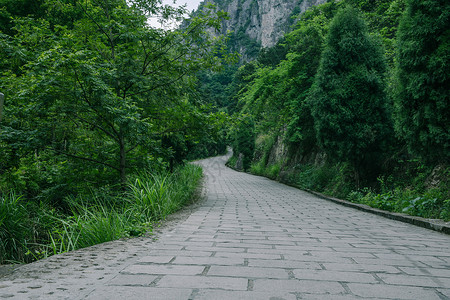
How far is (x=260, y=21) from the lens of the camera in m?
91.0

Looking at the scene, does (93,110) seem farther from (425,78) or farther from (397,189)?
(397,189)

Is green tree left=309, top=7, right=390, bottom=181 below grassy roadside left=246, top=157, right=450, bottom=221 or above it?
above

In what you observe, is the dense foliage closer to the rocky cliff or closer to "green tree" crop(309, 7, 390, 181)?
"green tree" crop(309, 7, 390, 181)

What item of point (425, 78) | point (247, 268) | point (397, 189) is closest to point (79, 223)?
point (247, 268)

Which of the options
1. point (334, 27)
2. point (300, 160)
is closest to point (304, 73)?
point (334, 27)

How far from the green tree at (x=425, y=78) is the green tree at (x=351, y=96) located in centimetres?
275

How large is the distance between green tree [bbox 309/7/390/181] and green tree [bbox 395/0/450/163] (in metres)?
2.75

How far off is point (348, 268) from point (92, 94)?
5.27 metres

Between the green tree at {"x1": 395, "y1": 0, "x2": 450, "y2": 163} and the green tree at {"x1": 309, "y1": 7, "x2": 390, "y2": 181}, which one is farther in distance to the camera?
the green tree at {"x1": 309, "y1": 7, "x2": 390, "y2": 181}

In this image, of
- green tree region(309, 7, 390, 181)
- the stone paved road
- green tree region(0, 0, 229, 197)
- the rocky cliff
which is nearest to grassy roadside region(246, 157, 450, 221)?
green tree region(309, 7, 390, 181)

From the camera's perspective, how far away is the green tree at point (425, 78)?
20.0 feet

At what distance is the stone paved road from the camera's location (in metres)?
2.18

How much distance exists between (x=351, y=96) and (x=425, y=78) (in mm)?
4023

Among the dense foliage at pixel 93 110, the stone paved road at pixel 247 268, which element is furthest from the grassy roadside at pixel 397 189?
the dense foliage at pixel 93 110
